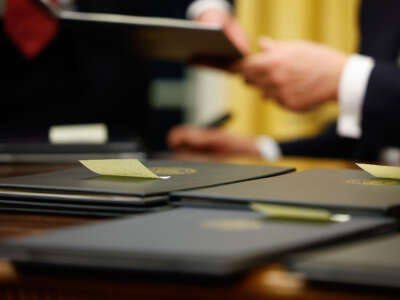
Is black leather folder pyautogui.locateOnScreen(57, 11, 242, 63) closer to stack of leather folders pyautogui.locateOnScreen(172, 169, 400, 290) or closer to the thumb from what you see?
the thumb

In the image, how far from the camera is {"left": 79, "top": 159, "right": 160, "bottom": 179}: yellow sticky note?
73cm

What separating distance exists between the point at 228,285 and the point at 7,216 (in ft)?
1.05

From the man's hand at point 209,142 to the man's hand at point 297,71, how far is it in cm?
66

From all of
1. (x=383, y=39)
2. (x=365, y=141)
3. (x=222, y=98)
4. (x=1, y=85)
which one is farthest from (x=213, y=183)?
(x=222, y=98)

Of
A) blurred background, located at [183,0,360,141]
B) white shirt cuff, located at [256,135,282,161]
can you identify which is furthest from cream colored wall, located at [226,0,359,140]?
white shirt cuff, located at [256,135,282,161]

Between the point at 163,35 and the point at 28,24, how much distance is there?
28 centimetres

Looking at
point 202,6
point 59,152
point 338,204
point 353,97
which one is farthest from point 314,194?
point 202,6

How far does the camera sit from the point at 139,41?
1490mm

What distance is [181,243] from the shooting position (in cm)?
44

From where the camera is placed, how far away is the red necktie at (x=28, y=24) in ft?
4.53

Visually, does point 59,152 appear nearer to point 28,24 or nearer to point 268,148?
point 28,24

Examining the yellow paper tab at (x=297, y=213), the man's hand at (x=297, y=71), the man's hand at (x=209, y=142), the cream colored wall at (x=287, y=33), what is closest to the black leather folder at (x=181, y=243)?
the yellow paper tab at (x=297, y=213)

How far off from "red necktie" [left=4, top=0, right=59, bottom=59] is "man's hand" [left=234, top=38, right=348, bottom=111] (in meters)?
0.51

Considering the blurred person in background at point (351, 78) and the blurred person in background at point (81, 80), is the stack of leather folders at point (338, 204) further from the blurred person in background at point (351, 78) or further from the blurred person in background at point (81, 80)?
the blurred person in background at point (81, 80)
